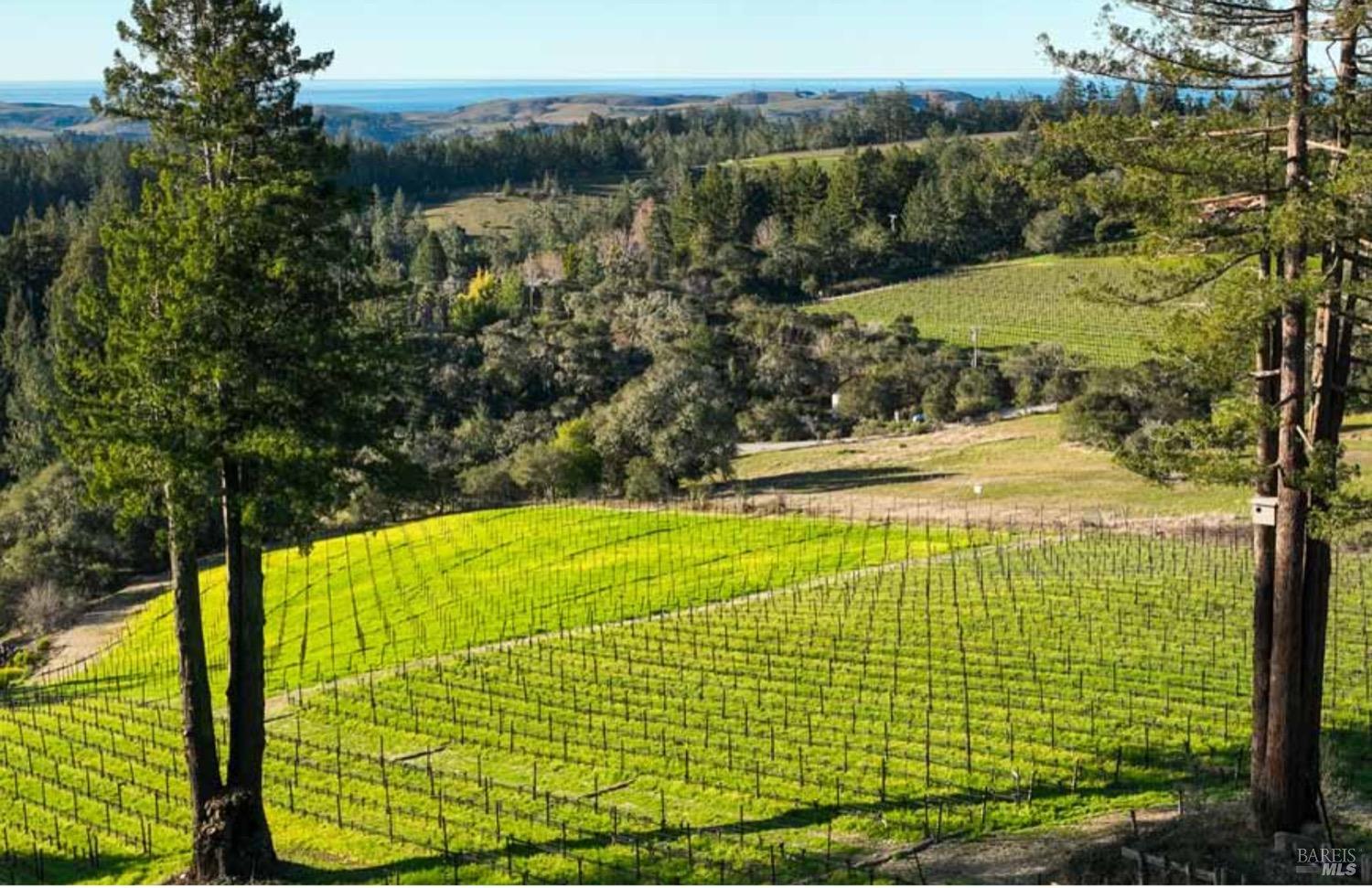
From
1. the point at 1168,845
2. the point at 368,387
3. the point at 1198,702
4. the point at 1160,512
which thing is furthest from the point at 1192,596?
the point at 368,387

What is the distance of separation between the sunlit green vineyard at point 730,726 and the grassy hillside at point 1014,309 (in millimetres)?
55953

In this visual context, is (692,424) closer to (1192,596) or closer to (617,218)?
(1192,596)

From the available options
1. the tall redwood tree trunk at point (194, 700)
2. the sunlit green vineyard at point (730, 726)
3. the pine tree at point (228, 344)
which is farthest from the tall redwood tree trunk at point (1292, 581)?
the tall redwood tree trunk at point (194, 700)

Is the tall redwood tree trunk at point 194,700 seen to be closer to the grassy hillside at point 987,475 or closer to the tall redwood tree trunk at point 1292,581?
the tall redwood tree trunk at point 1292,581

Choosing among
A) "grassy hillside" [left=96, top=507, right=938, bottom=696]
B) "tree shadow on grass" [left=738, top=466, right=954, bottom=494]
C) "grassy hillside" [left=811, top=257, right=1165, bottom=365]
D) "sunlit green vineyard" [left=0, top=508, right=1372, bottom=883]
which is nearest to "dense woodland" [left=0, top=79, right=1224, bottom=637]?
"tree shadow on grass" [left=738, top=466, right=954, bottom=494]

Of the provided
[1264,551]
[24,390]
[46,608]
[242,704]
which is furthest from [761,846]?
[24,390]

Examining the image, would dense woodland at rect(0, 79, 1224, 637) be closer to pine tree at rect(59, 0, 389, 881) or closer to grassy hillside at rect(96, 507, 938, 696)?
grassy hillside at rect(96, 507, 938, 696)

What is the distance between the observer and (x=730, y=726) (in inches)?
961

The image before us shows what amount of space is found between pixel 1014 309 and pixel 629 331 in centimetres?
3159

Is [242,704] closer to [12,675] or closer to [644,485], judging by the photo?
[12,675]

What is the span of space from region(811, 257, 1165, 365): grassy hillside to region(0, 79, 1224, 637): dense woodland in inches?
125

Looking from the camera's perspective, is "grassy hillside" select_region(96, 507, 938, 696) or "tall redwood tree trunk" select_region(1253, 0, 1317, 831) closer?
"tall redwood tree trunk" select_region(1253, 0, 1317, 831)

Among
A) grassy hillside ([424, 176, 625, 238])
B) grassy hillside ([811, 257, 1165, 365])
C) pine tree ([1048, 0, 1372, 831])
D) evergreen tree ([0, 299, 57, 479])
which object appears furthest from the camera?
grassy hillside ([424, 176, 625, 238])

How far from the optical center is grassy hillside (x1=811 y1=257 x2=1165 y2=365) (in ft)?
313
